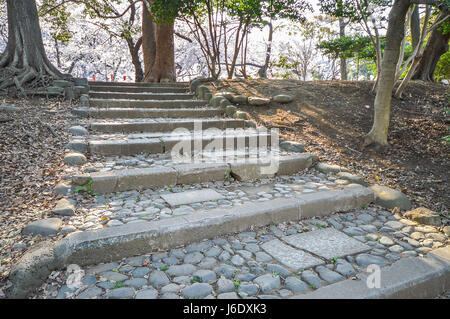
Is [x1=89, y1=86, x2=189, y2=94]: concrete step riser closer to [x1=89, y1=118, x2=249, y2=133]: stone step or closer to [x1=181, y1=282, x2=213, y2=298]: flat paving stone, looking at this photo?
[x1=89, y1=118, x2=249, y2=133]: stone step

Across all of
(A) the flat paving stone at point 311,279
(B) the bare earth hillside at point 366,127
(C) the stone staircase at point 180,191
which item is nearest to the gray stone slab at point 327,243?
(C) the stone staircase at point 180,191

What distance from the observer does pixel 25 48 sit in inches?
229

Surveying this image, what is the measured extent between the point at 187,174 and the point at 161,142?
97 centimetres

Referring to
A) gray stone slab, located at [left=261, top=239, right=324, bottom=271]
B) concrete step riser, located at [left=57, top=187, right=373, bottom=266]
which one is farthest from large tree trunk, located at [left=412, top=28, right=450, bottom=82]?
gray stone slab, located at [left=261, top=239, right=324, bottom=271]

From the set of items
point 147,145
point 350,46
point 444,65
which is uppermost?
point 350,46

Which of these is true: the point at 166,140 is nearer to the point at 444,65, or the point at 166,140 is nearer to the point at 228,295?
the point at 228,295

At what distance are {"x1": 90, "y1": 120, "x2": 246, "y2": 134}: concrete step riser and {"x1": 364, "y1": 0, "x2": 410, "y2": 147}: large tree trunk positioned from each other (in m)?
2.29

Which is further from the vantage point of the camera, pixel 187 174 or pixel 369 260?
pixel 187 174

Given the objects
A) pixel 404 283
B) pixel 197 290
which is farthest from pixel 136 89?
pixel 404 283

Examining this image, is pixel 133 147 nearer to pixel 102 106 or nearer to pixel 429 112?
pixel 102 106

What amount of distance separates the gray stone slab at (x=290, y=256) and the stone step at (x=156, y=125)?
10.2ft

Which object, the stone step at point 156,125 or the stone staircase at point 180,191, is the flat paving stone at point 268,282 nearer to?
the stone staircase at point 180,191
